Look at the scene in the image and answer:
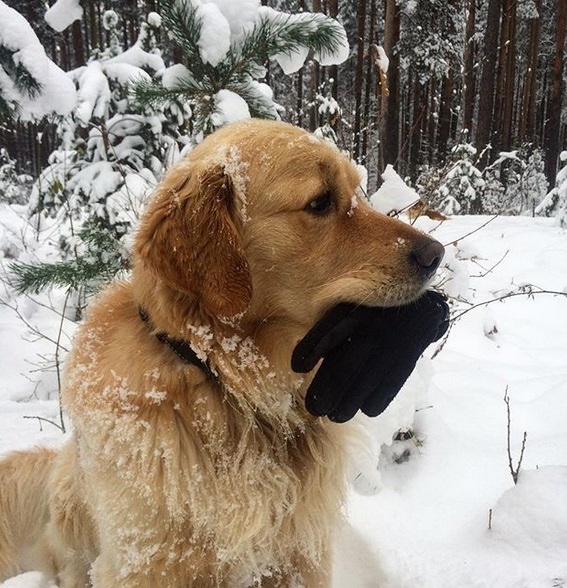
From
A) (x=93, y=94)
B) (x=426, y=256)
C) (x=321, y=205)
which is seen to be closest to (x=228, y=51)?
(x=93, y=94)

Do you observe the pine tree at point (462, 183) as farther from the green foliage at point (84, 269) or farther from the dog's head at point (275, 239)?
the dog's head at point (275, 239)

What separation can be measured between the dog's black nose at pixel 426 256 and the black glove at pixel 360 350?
0.11 metres

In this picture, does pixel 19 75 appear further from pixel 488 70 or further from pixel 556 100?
pixel 556 100

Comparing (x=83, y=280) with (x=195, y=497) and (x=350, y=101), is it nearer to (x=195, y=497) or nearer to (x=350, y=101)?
(x=195, y=497)

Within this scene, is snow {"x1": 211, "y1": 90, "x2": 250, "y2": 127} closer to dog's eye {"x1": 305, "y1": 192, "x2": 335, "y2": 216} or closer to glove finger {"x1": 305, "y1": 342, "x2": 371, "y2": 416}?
dog's eye {"x1": 305, "y1": 192, "x2": 335, "y2": 216}

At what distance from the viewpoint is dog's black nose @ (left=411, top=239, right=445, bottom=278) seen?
5.66 ft

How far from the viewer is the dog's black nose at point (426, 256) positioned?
172 cm

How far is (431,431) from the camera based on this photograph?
323 centimetres

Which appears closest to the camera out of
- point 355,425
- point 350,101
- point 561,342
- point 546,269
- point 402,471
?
point 355,425

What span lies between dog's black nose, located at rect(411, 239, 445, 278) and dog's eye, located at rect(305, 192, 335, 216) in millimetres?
328

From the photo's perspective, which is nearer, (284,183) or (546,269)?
(284,183)

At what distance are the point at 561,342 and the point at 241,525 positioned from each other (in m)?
4.29

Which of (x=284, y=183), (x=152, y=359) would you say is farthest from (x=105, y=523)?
(x=284, y=183)

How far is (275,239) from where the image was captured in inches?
71.3
